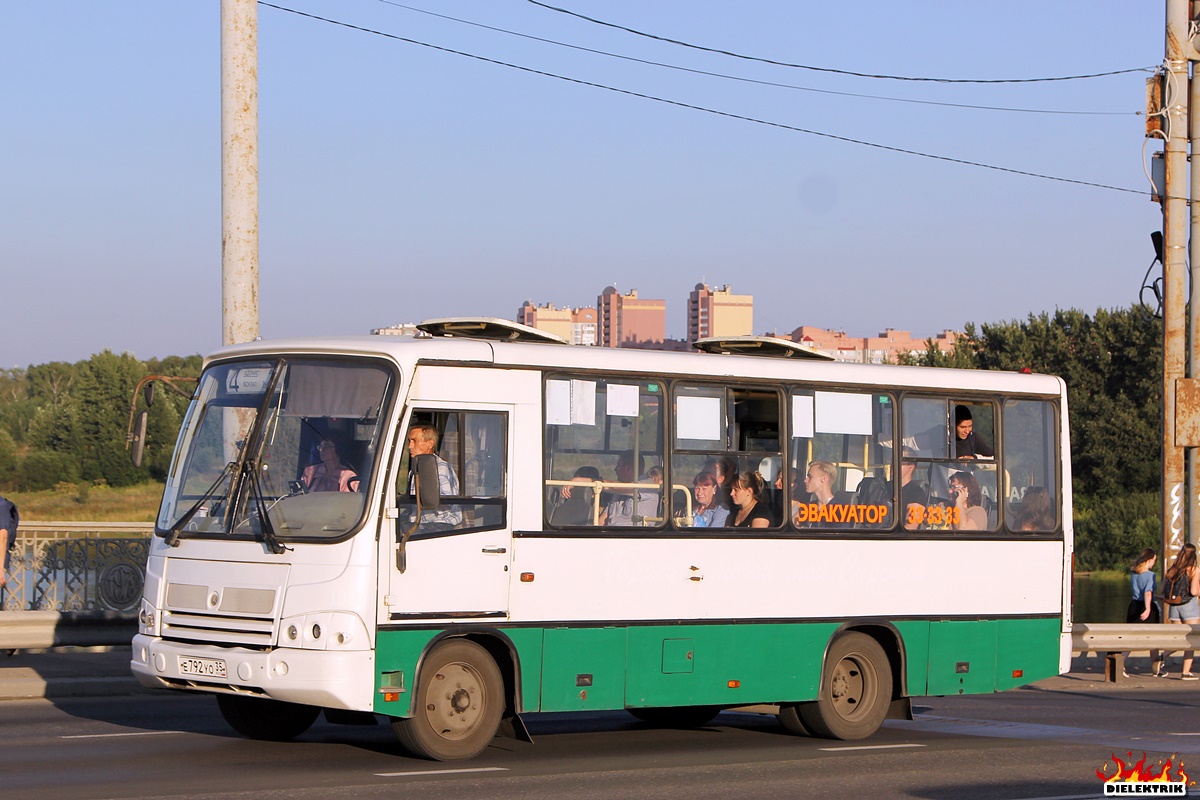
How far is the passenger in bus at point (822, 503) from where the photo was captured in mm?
12898

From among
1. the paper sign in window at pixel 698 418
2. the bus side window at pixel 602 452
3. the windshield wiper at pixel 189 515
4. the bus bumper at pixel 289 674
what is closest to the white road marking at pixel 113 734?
the bus bumper at pixel 289 674

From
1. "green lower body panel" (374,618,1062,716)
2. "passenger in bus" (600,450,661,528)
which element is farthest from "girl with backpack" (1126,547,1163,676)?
"passenger in bus" (600,450,661,528)

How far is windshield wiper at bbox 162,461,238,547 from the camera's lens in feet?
35.8

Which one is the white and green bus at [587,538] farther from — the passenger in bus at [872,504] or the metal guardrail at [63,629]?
the metal guardrail at [63,629]

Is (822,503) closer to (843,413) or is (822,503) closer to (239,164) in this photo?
(843,413)

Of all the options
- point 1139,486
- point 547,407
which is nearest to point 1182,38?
point 547,407

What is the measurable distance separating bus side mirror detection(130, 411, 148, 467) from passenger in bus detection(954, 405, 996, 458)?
673 cm

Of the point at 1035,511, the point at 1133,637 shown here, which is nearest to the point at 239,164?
the point at 1035,511

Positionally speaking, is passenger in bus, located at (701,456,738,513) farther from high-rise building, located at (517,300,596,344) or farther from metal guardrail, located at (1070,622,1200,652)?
metal guardrail, located at (1070,622,1200,652)

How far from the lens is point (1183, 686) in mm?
20188

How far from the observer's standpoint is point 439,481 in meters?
10.7

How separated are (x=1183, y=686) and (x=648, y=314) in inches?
318

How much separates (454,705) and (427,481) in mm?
1565

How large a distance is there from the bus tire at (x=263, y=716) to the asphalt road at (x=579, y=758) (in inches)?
5.4
